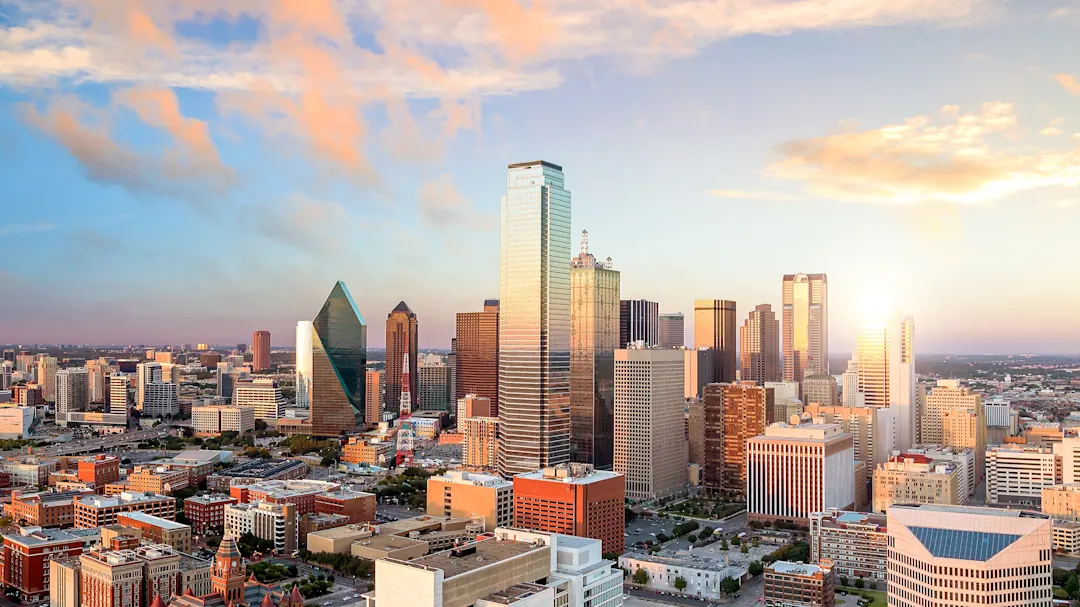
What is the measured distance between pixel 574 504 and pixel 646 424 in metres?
14.5

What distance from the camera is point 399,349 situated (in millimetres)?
91062

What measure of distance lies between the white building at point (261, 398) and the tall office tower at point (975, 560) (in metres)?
65.7

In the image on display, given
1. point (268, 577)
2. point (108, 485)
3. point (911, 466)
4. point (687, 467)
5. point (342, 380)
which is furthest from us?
point (342, 380)

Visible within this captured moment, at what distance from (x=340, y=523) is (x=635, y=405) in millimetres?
15962

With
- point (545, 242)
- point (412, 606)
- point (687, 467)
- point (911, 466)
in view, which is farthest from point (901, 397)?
point (412, 606)

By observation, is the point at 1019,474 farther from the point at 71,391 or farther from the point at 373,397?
the point at 71,391

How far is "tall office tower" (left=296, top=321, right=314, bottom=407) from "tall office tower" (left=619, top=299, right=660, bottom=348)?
27332 mm

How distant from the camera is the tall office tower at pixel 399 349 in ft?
295

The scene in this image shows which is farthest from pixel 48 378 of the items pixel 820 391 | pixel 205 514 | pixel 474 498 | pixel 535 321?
pixel 820 391

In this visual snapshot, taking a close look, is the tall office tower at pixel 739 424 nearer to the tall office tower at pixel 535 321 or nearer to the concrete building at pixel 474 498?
the tall office tower at pixel 535 321

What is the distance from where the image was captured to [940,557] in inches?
763

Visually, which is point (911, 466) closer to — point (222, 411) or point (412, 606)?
point (412, 606)

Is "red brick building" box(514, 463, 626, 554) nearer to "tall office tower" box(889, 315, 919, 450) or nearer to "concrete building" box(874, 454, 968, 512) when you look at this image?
"concrete building" box(874, 454, 968, 512)

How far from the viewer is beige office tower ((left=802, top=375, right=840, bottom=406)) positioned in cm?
6838
